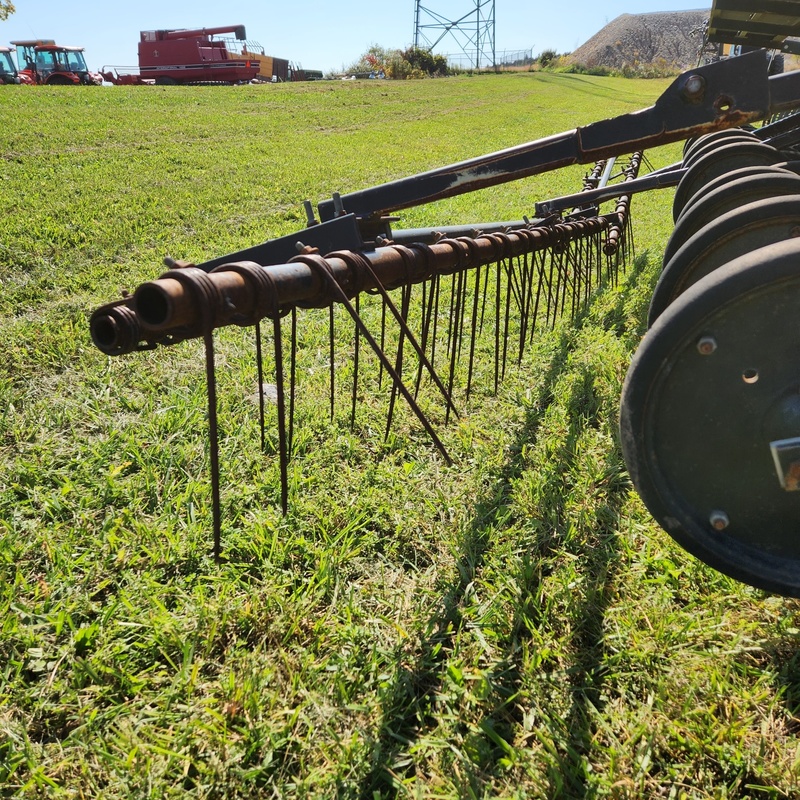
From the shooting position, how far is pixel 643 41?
6200 cm

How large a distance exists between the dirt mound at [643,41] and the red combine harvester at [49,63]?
42827 millimetres

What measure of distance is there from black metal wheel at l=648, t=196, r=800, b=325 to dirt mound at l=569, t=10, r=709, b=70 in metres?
60.3

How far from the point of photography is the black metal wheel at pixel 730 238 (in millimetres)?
1426

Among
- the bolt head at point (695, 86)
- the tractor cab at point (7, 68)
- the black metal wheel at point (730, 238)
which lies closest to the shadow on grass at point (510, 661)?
the black metal wheel at point (730, 238)

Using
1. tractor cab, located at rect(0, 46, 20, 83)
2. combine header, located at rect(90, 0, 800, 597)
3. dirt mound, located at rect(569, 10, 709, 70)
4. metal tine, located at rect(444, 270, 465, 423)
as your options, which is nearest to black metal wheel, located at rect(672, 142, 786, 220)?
combine header, located at rect(90, 0, 800, 597)

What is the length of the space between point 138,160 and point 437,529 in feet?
30.2

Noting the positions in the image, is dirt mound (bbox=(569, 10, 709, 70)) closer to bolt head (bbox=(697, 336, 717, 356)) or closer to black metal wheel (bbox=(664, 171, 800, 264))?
black metal wheel (bbox=(664, 171, 800, 264))

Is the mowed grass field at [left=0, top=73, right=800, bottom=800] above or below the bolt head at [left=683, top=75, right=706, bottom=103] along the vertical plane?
below

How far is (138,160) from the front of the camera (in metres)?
9.30

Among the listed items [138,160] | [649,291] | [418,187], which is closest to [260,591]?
[418,187]

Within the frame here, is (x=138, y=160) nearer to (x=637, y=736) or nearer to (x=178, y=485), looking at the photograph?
(x=178, y=485)

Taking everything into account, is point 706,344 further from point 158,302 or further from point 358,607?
point 358,607

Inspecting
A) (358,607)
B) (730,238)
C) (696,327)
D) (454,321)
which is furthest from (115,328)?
(454,321)

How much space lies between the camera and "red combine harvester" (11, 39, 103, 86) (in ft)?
81.5
